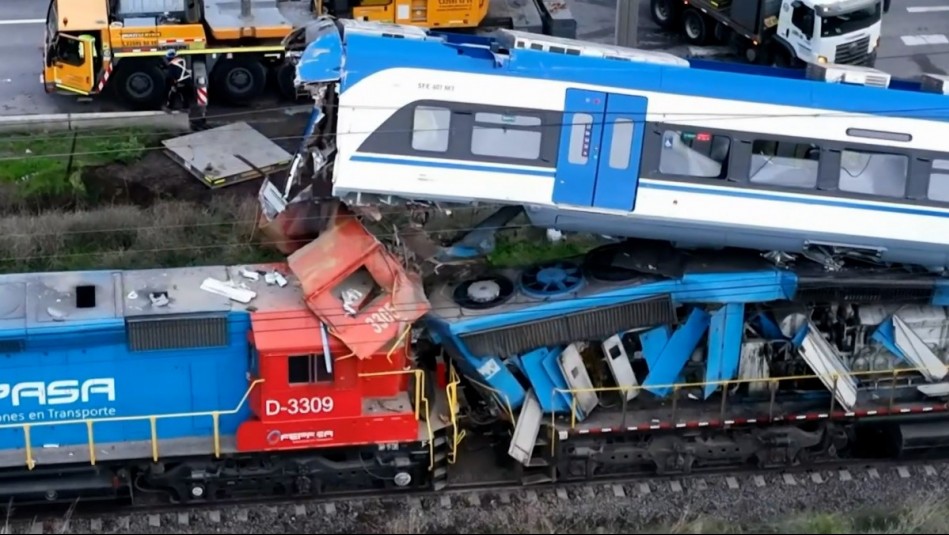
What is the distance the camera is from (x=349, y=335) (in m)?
19.5

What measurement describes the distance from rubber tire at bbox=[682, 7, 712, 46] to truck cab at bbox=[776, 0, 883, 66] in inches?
82.0

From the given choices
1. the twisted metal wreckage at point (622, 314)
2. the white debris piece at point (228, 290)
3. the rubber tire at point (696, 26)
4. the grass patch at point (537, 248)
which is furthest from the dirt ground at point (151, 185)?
the rubber tire at point (696, 26)

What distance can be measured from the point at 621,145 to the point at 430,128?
2.43m

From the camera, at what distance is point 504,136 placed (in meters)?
20.0

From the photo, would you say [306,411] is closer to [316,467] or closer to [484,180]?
[316,467]

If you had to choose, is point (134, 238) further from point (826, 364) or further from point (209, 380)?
point (826, 364)

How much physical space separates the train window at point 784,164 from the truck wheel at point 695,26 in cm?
1419

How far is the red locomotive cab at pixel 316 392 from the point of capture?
19.6 meters

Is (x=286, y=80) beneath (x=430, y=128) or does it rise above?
beneath

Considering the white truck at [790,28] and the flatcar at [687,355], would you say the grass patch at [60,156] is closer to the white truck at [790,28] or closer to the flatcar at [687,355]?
the flatcar at [687,355]

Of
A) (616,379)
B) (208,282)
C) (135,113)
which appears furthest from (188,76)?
(616,379)

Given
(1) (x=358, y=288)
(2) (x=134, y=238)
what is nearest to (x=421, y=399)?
(1) (x=358, y=288)

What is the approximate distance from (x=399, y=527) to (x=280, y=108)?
42.6 ft

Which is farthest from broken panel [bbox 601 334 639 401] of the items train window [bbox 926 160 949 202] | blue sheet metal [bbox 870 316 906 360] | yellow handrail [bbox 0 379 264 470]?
yellow handrail [bbox 0 379 264 470]
